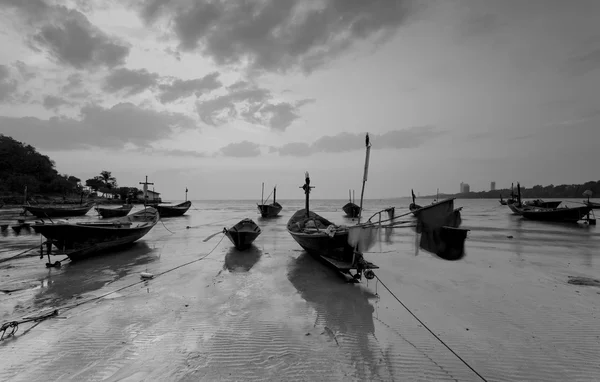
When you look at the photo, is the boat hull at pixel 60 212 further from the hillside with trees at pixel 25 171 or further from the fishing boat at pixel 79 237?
the hillside with trees at pixel 25 171

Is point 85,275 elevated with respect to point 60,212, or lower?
elevated

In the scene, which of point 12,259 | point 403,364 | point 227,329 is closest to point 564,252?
point 403,364

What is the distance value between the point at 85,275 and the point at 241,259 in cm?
586

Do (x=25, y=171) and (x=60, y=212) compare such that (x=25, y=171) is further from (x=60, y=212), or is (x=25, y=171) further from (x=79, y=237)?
(x=79, y=237)

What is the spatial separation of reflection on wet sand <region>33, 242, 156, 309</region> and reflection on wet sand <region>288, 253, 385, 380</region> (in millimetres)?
6544

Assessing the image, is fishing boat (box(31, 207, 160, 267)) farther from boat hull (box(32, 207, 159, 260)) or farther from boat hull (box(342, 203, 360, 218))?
boat hull (box(342, 203, 360, 218))

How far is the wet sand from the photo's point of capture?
4332mm

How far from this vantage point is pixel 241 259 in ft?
40.9

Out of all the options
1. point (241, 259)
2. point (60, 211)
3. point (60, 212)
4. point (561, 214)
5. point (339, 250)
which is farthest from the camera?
point (60, 212)

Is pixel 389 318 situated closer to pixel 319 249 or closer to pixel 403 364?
pixel 403 364

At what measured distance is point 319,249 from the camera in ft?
33.9

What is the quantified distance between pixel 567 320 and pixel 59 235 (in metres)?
17.1

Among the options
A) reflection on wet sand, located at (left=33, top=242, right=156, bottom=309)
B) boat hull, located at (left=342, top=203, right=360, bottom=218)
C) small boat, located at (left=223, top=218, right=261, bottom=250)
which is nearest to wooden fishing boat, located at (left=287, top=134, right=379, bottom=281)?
small boat, located at (left=223, top=218, right=261, bottom=250)

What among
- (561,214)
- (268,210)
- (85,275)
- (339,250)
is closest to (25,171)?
(268,210)
